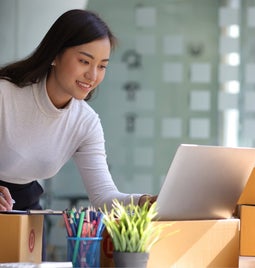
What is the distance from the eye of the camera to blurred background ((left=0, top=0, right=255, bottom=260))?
5133mm

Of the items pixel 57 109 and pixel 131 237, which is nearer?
pixel 131 237

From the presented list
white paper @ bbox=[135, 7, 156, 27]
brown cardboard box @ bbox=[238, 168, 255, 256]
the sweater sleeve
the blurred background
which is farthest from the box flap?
white paper @ bbox=[135, 7, 156, 27]

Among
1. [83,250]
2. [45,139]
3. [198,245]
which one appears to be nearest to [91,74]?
[45,139]

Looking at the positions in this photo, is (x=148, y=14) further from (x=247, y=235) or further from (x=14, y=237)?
(x=14, y=237)

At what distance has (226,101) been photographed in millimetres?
5172

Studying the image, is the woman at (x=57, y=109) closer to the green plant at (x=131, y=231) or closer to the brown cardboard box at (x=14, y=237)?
the brown cardboard box at (x=14, y=237)

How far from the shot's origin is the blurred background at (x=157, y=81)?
513 centimetres

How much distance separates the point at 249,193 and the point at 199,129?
3040 millimetres

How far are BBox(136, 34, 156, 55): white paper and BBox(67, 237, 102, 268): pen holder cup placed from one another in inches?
138

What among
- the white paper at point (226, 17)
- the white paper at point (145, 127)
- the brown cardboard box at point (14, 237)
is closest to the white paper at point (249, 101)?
Result: the white paper at point (226, 17)

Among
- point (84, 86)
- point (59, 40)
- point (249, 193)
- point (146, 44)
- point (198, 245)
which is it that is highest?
point (146, 44)

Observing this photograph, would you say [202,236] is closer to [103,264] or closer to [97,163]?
[103,264]

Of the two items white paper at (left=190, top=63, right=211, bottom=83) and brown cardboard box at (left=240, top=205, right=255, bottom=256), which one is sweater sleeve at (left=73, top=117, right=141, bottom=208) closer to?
brown cardboard box at (left=240, top=205, right=255, bottom=256)

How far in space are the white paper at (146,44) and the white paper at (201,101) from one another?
1.25ft
